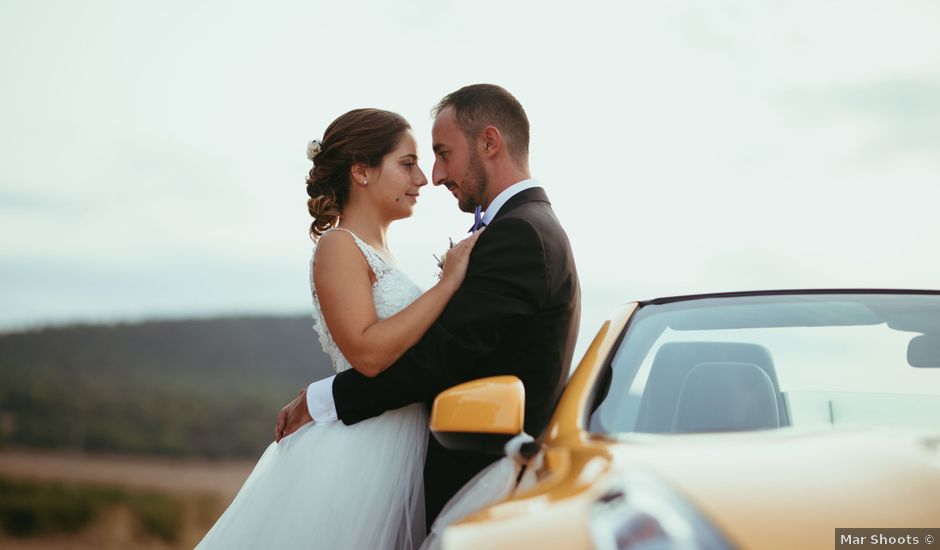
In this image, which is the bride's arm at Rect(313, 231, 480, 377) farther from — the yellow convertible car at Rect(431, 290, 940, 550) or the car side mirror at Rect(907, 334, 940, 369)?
the car side mirror at Rect(907, 334, 940, 369)

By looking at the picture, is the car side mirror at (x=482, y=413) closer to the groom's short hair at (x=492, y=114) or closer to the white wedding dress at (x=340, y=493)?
the white wedding dress at (x=340, y=493)

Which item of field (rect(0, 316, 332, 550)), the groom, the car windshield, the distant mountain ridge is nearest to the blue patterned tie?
the groom

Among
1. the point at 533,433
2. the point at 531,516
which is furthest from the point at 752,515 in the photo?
the point at 533,433

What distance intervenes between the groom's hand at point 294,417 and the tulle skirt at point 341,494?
0.17ft

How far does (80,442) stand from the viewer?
75.3 m

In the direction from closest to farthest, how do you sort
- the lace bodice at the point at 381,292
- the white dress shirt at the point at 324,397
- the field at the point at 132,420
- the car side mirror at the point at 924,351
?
1. the car side mirror at the point at 924,351
2. the white dress shirt at the point at 324,397
3. the lace bodice at the point at 381,292
4. the field at the point at 132,420

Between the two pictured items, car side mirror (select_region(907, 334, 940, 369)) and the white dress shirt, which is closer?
car side mirror (select_region(907, 334, 940, 369))

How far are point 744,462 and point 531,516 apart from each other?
38 cm

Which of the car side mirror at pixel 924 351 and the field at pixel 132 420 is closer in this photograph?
the car side mirror at pixel 924 351

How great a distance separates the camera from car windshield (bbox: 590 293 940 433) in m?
2.59

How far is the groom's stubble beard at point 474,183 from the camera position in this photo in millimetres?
3686

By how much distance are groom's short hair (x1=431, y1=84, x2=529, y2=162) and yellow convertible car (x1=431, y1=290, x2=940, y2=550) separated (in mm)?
984

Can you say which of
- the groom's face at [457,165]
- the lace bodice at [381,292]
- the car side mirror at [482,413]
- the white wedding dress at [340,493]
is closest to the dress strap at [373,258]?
the lace bodice at [381,292]

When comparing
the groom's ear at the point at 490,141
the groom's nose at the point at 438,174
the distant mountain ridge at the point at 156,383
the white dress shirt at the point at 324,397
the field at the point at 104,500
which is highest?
the groom's ear at the point at 490,141
